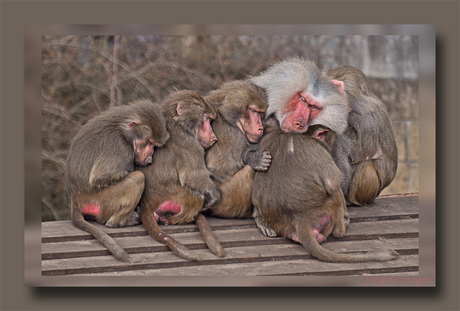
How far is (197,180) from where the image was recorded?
4.52m

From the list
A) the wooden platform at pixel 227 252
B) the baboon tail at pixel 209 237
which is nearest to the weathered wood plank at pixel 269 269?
the wooden platform at pixel 227 252

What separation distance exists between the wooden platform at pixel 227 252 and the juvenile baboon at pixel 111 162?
17 centimetres

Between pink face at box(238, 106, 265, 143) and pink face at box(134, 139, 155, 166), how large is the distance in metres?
0.84

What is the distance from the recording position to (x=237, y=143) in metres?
4.68

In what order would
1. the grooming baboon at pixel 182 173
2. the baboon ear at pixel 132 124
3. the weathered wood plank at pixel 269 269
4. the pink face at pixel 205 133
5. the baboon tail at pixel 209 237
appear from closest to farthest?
the weathered wood plank at pixel 269 269 → the baboon tail at pixel 209 237 → the baboon ear at pixel 132 124 → the grooming baboon at pixel 182 173 → the pink face at pixel 205 133

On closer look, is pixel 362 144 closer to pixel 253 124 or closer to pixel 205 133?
pixel 253 124

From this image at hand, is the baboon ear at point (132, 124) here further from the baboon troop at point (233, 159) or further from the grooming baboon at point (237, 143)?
the grooming baboon at point (237, 143)

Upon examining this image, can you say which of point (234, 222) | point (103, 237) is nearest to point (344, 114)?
point (234, 222)

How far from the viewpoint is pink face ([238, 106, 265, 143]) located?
183 inches

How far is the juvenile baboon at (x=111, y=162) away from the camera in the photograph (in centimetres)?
436

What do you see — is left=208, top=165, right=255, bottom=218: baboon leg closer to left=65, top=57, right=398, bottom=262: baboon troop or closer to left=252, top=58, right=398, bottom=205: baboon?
left=65, top=57, right=398, bottom=262: baboon troop

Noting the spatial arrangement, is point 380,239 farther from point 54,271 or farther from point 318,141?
point 54,271

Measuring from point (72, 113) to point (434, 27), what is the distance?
13.2ft

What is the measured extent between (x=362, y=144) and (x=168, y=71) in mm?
2672
